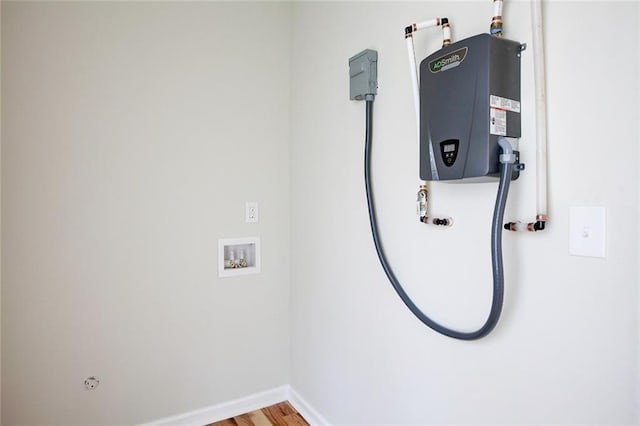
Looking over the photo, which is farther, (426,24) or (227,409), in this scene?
(227,409)

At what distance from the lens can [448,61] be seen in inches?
41.2

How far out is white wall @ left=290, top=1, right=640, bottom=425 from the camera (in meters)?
0.85

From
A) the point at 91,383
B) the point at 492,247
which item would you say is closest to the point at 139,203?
the point at 91,383

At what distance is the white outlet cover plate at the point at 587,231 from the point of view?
34.0 inches

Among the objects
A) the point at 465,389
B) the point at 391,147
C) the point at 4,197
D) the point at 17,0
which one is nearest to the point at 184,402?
the point at 4,197

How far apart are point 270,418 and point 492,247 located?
Result: 1.69 meters

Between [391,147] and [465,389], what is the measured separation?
89 centimetres

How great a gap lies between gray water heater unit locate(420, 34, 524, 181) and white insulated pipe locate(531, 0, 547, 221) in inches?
2.0

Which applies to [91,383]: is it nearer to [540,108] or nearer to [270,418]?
[270,418]

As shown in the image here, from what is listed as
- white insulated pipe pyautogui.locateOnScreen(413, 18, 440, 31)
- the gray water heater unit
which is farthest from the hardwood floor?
white insulated pipe pyautogui.locateOnScreen(413, 18, 440, 31)

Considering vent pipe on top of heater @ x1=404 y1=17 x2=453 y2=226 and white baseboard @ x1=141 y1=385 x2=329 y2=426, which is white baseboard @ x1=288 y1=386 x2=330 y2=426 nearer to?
white baseboard @ x1=141 y1=385 x2=329 y2=426

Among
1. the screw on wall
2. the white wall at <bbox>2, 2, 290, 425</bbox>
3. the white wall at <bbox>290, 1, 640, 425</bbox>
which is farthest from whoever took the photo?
the screw on wall

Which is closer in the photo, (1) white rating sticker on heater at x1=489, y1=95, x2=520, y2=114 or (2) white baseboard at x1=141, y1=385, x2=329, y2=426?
(1) white rating sticker on heater at x1=489, y1=95, x2=520, y2=114

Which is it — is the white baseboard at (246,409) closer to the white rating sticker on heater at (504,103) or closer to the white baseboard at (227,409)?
the white baseboard at (227,409)
